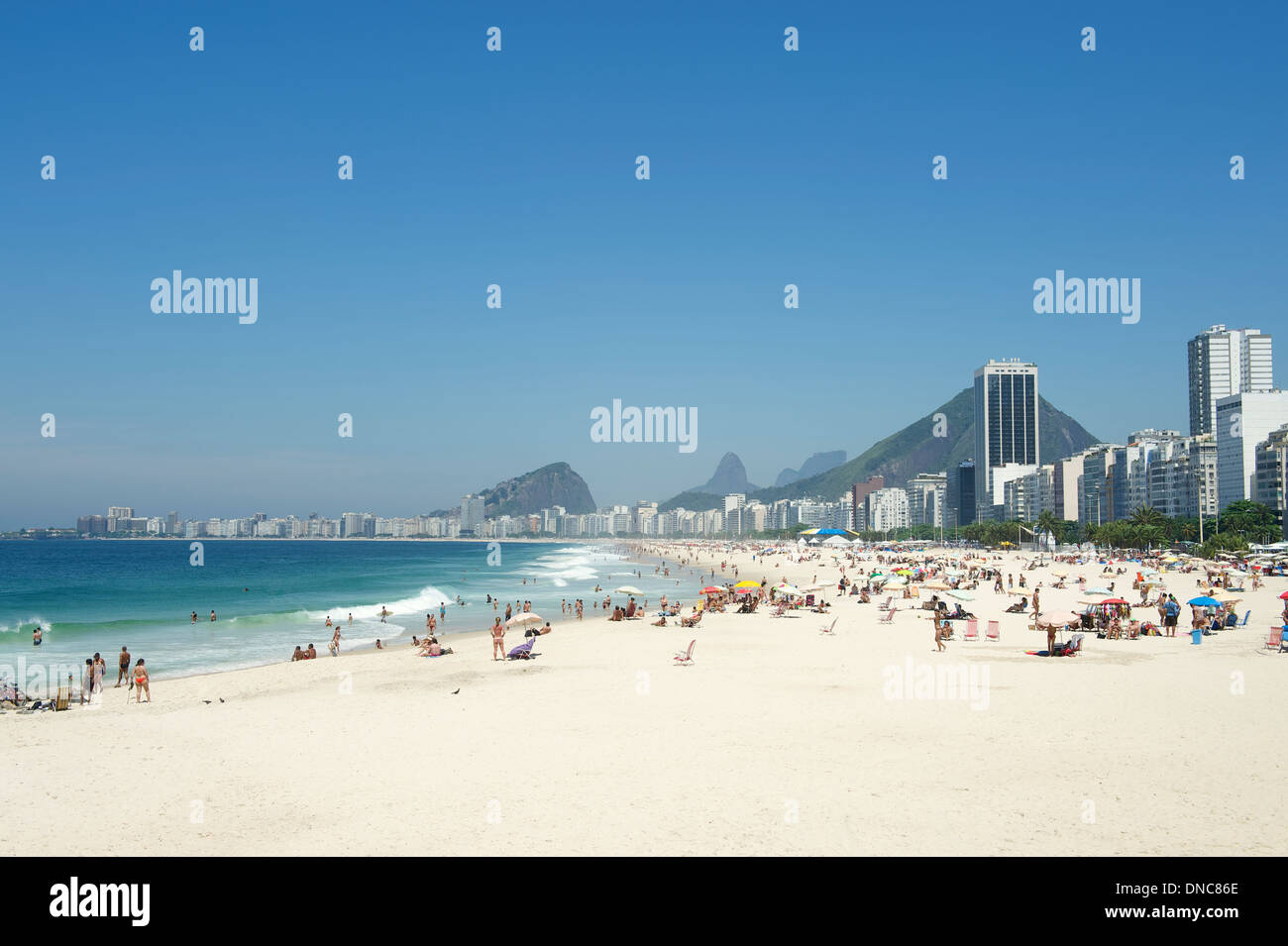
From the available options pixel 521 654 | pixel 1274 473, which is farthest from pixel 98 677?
pixel 1274 473

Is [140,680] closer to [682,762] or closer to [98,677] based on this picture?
[98,677]

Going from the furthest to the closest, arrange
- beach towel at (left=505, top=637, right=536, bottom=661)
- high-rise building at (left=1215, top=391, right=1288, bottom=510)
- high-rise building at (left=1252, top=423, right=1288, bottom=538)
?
high-rise building at (left=1215, top=391, right=1288, bottom=510), high-rise building at (left=1252, top=423, right=1288, bottom=538), beach towel at (left=505, top=637, right=536, bottom=661)

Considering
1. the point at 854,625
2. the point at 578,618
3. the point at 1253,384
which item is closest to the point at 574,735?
the point at 854,625

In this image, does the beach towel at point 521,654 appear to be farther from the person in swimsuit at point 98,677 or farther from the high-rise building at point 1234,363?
the high-rise building at point 1234,363

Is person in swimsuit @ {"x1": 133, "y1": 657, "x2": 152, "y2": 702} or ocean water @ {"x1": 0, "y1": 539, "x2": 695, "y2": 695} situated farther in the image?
ocean water @ {"x1": 0, "y1": 539, "x2": 695, "y2": 695}

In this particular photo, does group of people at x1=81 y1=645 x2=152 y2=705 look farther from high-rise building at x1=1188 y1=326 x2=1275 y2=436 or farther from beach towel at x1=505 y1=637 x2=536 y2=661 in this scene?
high-rise building at x1=1188 y1=326 x2=1275 y2=436

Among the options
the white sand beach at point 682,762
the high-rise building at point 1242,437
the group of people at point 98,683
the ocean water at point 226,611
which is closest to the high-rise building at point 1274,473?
the high-rise building at point 1242,437

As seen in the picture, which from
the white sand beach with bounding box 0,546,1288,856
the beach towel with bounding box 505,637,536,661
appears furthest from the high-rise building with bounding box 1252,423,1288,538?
the beach towel with bounding box 505,637,536,661

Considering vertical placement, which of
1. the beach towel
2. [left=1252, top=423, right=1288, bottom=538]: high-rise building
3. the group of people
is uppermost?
[left=1252, top=423, right=1288, bottom=538]: high-rise building
